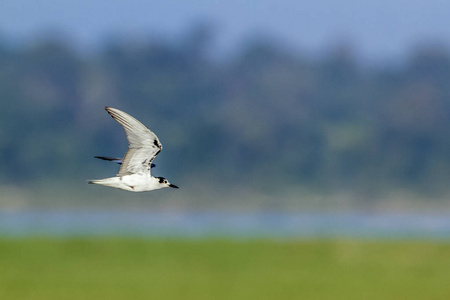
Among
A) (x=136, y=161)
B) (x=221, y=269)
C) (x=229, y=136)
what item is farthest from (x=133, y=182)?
(x=229, y=136)

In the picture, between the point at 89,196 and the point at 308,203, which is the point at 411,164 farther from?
the point at 89,196

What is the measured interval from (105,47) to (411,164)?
39.0 m

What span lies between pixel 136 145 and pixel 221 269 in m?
23.3

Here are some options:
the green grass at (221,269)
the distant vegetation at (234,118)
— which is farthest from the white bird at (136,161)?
the distant vegetation at (234,118)

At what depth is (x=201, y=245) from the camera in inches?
1292

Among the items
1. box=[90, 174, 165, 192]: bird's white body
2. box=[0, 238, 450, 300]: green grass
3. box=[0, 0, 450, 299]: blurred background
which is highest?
box=[0, 0, 450, 299]: blurred background

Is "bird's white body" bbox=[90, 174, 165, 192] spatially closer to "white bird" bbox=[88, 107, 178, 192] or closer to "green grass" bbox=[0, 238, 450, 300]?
"white bird" bbox=[88, 107, 178, 192]

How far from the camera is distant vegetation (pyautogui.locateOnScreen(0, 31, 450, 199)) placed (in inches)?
2948

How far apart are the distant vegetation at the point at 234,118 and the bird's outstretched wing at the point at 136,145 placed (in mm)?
61726

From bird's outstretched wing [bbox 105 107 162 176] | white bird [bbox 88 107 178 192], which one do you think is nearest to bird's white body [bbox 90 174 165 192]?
white bird [bbox 88 107 178 192]

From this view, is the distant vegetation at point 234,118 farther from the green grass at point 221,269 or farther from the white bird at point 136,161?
the white bird at point 136,161

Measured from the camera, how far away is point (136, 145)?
5.07 metres

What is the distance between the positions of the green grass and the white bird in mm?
16635

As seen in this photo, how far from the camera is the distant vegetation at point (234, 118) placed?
2948 inches
